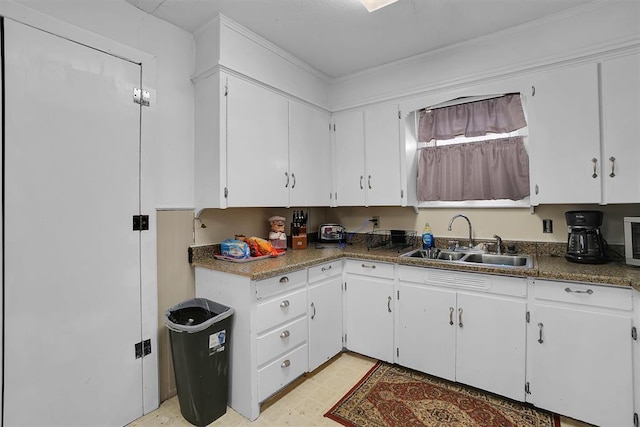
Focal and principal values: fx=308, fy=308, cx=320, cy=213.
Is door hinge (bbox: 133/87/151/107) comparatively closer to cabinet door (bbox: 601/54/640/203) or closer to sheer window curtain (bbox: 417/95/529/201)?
sheer window curtain (bbox: 417/95/529/201)

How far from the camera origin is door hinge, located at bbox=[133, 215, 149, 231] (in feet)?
6.25

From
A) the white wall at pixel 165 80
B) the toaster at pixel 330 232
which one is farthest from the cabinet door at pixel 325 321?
the white wall at pixel 165 80

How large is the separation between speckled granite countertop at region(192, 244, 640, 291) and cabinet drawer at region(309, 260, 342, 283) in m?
0.06

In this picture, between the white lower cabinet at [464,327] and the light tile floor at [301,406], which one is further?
the white lower cabinet at [464,327]

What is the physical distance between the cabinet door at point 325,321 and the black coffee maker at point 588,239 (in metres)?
1.67

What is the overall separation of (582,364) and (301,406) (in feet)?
5.52

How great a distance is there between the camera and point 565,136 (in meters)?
2.07

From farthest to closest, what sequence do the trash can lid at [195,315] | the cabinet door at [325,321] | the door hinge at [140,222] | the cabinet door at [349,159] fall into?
1. the cabinet door at [349,159]
2. the cabinet door at [325,321]
3. the door hinge at [140,222]
4. the trash can lid at [195,315]

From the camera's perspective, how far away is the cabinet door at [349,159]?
295cm

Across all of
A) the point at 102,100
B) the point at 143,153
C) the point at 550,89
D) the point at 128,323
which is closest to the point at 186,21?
the point at 102,100

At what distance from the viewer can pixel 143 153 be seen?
1940mm

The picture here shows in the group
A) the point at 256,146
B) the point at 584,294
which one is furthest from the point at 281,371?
the point at 584,294

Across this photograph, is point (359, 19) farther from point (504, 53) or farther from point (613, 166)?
point (613, 166)

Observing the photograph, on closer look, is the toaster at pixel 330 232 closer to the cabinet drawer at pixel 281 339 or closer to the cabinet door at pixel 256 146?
the cabinet door at pixel 256 146
